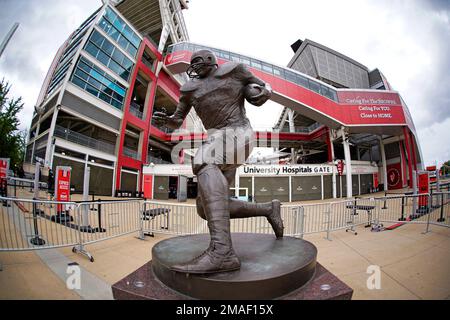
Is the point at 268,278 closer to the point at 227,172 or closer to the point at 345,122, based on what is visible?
the point at 227,172

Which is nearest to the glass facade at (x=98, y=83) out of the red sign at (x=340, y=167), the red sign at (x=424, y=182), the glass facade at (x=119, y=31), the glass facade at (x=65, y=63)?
the glass facade at (x=65, y=63)

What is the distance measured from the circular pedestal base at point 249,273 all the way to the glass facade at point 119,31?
24779 millimetres

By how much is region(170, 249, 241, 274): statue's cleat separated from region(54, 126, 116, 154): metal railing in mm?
18710

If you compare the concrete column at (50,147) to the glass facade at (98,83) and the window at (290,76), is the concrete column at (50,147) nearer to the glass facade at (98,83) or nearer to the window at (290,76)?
the glass facade at (98,83)

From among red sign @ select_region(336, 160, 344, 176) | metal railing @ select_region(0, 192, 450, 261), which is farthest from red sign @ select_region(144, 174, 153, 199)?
red sign @ select_region(336, 160, 344, 176)

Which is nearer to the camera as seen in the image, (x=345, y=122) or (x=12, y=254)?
(x=12, y=254)

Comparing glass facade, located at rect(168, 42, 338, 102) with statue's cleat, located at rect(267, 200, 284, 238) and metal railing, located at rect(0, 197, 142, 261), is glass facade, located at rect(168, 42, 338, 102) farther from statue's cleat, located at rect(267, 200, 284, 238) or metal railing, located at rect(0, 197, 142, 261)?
statue's cleat, located at rect(267, 200, 284, 238)

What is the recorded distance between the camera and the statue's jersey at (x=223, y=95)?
204 centimetres

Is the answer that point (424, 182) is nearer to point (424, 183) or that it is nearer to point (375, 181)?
point (424, 183)

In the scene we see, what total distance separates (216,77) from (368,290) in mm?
2905

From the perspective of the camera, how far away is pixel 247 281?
132 cm

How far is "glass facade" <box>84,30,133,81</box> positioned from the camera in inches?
727
